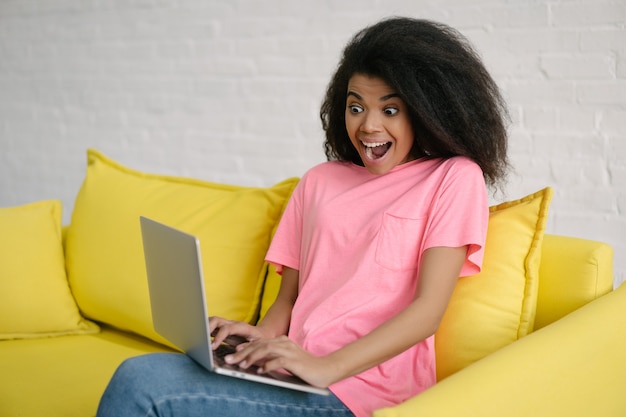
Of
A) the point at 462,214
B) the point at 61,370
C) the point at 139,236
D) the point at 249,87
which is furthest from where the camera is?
the point at 249,87

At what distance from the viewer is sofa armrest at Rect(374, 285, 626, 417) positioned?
45.6 inches

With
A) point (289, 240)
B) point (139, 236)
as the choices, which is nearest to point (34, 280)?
point (139, 236)

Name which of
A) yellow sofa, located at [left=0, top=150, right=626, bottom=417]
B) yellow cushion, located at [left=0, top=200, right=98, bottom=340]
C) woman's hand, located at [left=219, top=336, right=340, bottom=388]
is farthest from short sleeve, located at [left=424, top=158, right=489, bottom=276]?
yellow cushion, located at [left=0, top=200, right=98, bottom=340]

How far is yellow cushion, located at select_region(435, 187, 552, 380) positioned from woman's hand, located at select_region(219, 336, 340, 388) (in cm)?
34

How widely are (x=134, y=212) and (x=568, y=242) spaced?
108cm

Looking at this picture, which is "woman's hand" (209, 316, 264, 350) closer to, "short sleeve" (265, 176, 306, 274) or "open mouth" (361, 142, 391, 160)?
"short sleeve" (265, 176, 306, 274)

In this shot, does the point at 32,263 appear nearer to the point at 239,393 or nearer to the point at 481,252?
the point at 239,393

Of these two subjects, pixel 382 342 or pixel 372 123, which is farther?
pixel 372 123

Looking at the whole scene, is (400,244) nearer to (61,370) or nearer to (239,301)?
(239,301)

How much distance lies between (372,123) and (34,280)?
1076 millimetres

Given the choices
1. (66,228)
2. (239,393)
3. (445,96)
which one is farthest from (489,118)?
(66,228)

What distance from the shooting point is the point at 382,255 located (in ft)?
5.09

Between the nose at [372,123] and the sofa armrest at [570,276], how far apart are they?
1.40 ft

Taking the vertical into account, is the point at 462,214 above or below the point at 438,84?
below
